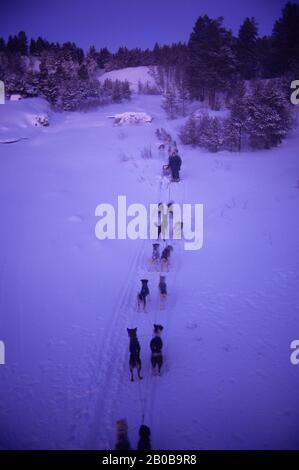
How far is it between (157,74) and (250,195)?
3740 centimetres

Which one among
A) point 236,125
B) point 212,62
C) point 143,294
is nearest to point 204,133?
point 236,125

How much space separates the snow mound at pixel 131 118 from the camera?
1086 inches

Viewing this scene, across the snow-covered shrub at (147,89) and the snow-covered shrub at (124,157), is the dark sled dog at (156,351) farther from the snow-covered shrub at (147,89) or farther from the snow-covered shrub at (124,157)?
the snow-covered shrub at (147,89)

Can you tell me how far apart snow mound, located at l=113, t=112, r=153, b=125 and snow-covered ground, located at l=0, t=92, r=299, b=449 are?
12097 millimetres

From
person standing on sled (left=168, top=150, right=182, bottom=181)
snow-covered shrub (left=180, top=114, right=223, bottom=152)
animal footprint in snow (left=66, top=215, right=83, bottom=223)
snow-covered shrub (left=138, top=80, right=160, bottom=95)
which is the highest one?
snow-covered shrub (left=138, top=80, right=160, bottom=95)

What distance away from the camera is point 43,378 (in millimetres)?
6492

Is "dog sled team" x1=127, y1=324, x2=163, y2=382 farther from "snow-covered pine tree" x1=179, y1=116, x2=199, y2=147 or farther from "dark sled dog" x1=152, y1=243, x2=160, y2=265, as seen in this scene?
"snow-covered pine tree" x1=179, y1=116, x2=199, y2=147

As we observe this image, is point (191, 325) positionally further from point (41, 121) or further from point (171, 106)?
point (171, 106)

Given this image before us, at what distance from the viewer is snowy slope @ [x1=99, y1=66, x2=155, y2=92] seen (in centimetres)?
4436

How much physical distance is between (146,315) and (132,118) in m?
23.5

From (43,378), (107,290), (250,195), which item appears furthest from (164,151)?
(43,378)

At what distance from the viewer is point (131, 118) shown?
27.8 m

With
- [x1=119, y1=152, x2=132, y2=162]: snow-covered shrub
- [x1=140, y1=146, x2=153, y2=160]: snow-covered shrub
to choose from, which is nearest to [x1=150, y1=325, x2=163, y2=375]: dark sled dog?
[x1=119, y1=152, x2=132, y2=162]: snow-covered shrub
